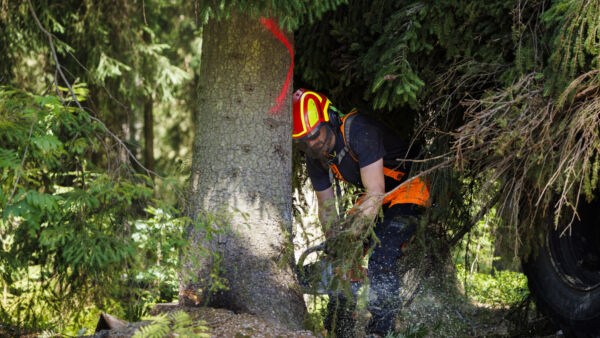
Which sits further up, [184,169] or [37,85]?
[37,85]

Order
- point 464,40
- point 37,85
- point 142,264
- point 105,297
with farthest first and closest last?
point 37,85, point 105,297, point 142,264, point 464,40

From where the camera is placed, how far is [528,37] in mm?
3373

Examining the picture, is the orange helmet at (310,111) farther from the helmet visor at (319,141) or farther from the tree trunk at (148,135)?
the tree trunk at (148,135)

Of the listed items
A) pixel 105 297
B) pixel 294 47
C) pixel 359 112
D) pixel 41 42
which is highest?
pixel 41 42

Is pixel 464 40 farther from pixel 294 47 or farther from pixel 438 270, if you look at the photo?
pixel 438 270

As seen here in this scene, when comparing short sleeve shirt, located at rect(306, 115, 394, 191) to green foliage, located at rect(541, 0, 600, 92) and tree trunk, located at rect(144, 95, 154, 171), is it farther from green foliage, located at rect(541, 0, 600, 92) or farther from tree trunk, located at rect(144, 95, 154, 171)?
tree trunk, located at rect(144, 95, 154, 171)

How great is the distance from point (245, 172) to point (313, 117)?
29.4 inches

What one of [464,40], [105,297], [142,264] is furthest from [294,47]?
[105,297]

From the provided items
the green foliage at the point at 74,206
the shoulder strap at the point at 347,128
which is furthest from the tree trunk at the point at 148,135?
the shoulder strap at the point at 347,128

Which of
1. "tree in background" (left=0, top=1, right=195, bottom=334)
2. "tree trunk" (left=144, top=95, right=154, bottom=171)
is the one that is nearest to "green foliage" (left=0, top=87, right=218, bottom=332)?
"tree in background" (left=0, top=1, right=195, bottom=334)

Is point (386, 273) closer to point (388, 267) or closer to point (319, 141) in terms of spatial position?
point (388, 267)

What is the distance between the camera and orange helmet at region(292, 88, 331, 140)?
13.8ft

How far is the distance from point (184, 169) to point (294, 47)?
1819mm

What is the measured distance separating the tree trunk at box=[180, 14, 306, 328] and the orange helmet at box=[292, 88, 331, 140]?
28 cm
